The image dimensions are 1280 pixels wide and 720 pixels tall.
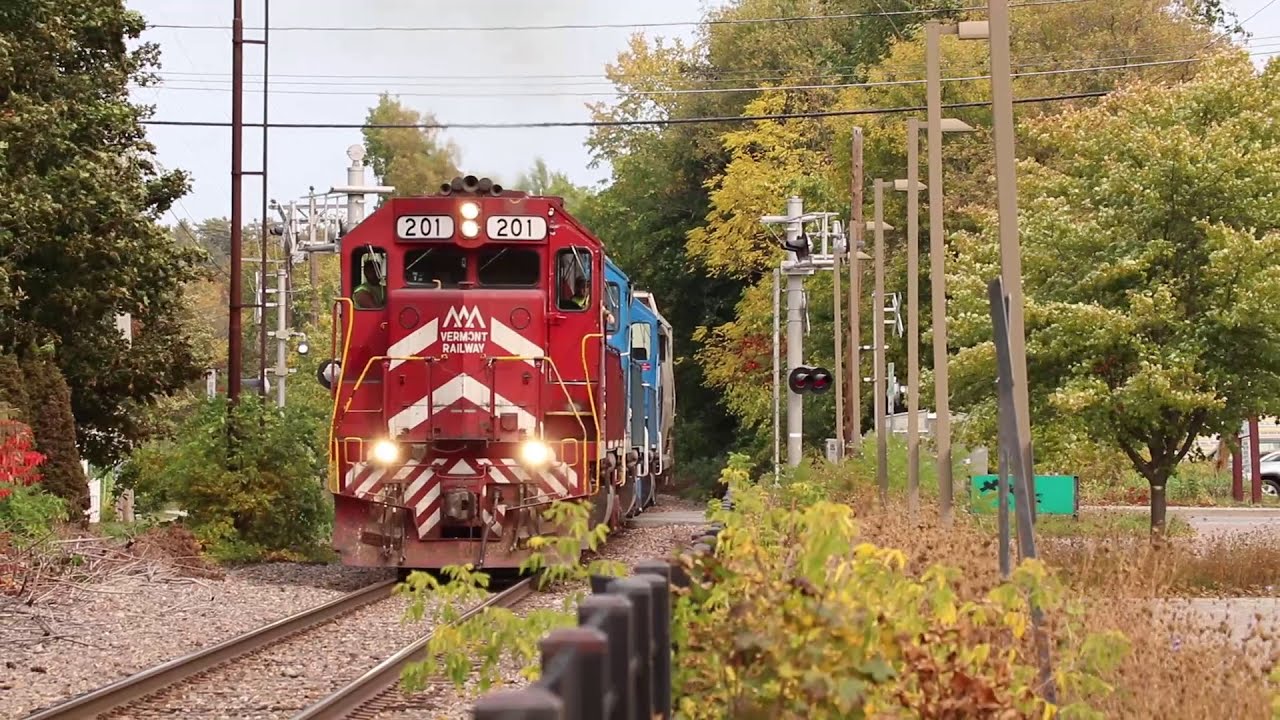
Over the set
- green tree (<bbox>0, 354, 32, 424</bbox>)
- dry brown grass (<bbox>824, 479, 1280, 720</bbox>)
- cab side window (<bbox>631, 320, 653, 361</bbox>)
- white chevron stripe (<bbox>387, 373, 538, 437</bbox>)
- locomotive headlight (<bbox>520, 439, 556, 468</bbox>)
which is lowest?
dry brown grass (<bbox>824, 479, 1280, 720</bbox>)

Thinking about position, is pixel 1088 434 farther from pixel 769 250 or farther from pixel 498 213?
pixel 769 250

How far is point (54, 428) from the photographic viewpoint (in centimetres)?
2717

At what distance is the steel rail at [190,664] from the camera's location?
10.7 meters

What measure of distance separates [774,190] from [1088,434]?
3137cm

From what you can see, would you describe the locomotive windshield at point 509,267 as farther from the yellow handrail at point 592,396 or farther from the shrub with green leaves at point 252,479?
the shrub with green leaves at point 252,479

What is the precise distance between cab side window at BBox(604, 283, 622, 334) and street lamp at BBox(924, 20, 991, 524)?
3.55 meters

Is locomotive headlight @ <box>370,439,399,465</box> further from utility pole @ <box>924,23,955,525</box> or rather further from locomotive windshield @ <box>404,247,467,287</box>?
utility pole @ <box>924,23,955,525</box>

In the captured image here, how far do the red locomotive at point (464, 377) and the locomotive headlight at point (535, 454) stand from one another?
1 centimetres

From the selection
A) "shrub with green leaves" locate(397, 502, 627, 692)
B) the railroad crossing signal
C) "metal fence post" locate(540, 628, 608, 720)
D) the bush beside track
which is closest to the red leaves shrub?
the railroad crossing signal

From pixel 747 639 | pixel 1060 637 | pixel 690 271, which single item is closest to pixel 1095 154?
pixel 1060 637

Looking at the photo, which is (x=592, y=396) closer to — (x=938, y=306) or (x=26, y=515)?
(x=938, y=306)

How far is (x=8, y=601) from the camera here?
16.3 m

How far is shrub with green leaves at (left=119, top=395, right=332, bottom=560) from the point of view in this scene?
23.4 metres

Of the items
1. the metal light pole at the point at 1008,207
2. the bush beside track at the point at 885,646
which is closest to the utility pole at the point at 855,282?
the metal light pole at the point at 1008,207
